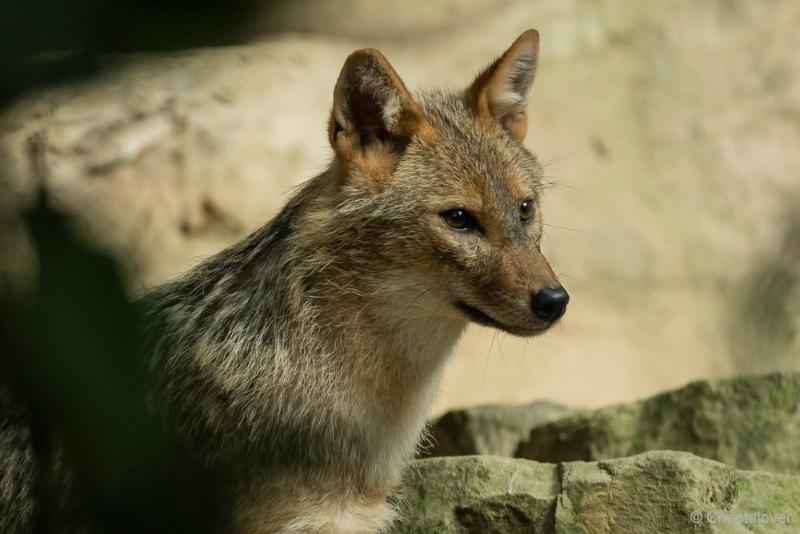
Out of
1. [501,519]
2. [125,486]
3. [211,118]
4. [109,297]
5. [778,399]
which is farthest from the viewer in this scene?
[211,118]

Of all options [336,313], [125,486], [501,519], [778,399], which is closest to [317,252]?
[336,313]

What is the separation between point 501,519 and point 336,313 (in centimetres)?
123

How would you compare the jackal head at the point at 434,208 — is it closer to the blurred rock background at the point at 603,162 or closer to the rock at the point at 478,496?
the rock at the point at 478,496

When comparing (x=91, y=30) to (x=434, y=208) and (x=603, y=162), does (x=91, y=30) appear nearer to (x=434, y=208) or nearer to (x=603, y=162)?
(x=434, y=208)

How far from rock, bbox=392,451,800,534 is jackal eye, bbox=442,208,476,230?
1.16 meters

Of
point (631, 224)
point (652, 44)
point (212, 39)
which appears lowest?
point (631, 224)

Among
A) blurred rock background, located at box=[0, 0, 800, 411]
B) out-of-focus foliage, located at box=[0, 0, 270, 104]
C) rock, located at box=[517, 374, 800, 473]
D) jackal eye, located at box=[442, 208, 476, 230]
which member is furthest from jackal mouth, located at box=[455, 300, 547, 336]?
blurred rock background, located at box=[0, 0, 800, 411]

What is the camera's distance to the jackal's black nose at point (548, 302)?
16.1ft

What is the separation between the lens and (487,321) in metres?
5.05

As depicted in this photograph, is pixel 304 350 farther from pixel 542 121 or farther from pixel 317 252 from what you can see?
pixel 542 121

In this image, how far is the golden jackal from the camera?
4.92 m

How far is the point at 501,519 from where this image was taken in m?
4.88

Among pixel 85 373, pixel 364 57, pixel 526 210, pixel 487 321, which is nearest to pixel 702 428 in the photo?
pixel 526 210

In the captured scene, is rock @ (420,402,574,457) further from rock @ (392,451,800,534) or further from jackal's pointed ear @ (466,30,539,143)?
jackal's pointed ear @ (466,30,539,143)
